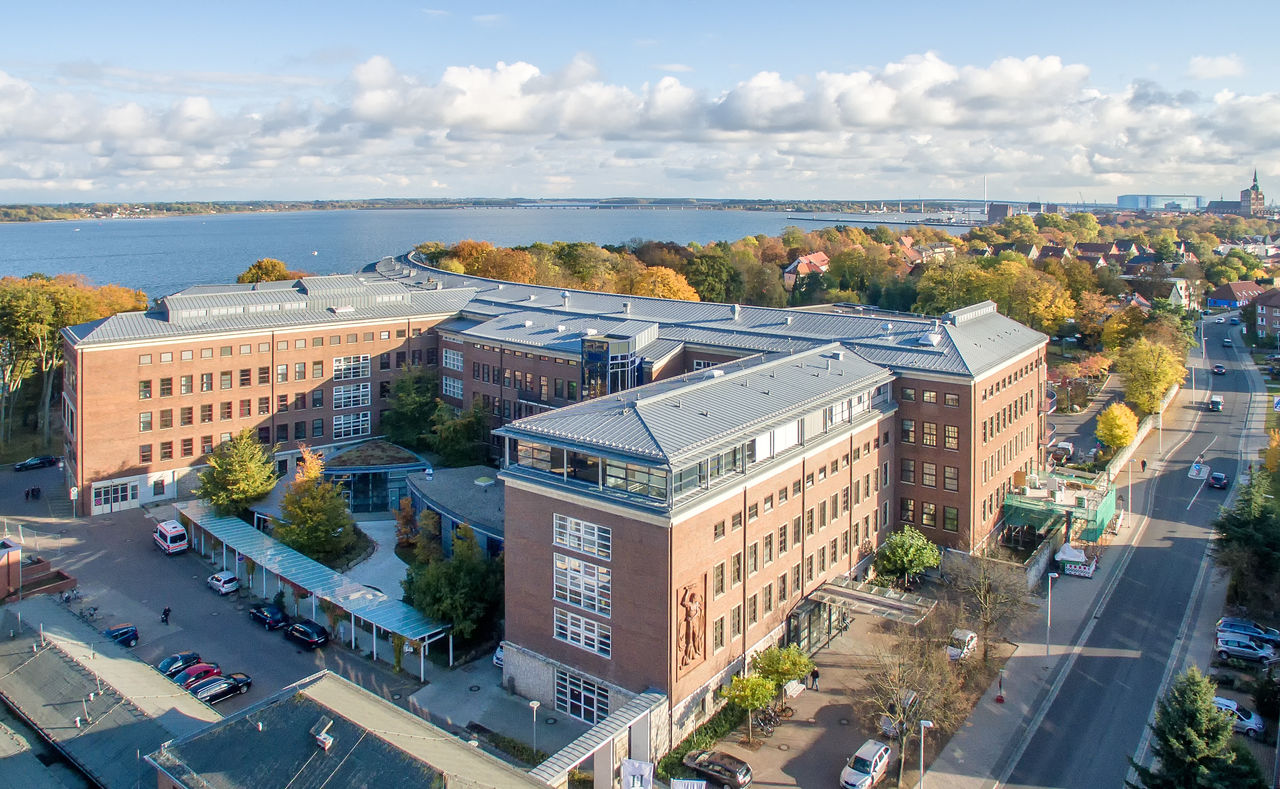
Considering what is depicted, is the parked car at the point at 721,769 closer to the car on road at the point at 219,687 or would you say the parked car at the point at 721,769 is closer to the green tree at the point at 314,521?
the car on road at the point at 219,687

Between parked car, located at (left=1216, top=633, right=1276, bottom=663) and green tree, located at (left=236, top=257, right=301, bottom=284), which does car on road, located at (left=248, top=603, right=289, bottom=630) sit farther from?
green tree, located at (left=236, top=257, right=301, bottom=284)

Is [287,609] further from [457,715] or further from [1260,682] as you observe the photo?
[1260,682]

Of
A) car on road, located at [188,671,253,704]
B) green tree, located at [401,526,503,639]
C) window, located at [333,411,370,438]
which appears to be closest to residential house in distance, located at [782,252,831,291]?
window, located at [333,411,370,438]

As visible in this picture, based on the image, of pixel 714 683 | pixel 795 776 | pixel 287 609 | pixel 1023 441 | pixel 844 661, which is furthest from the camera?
pixel 1023 441

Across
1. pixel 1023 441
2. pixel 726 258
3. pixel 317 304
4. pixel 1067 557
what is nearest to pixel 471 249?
pixel 726 258

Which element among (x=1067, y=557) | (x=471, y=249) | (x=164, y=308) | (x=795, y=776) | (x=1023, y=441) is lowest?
(x=795, y=776)

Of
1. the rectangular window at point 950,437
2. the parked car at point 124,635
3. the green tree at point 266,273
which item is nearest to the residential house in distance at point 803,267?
the green tree at point 266,273

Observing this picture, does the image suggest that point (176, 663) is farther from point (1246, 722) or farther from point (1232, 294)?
point (1232, 294)
